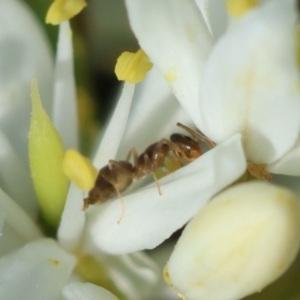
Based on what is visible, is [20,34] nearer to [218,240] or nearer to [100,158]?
[100,158]

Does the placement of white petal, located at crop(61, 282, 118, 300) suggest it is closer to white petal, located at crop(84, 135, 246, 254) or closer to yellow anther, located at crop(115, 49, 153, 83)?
white petal, located at crop(84, 135, 246, 254)

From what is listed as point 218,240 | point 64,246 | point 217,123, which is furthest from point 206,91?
point 64,246

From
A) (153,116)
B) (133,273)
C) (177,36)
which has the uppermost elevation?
(177,36)

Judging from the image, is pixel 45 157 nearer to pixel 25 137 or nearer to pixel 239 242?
pixel 25 137

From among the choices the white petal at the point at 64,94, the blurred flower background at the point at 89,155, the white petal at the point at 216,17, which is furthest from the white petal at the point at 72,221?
the white petal at the point at 216,17

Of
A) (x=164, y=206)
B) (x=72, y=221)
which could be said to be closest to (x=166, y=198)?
(x=164, y=206)
